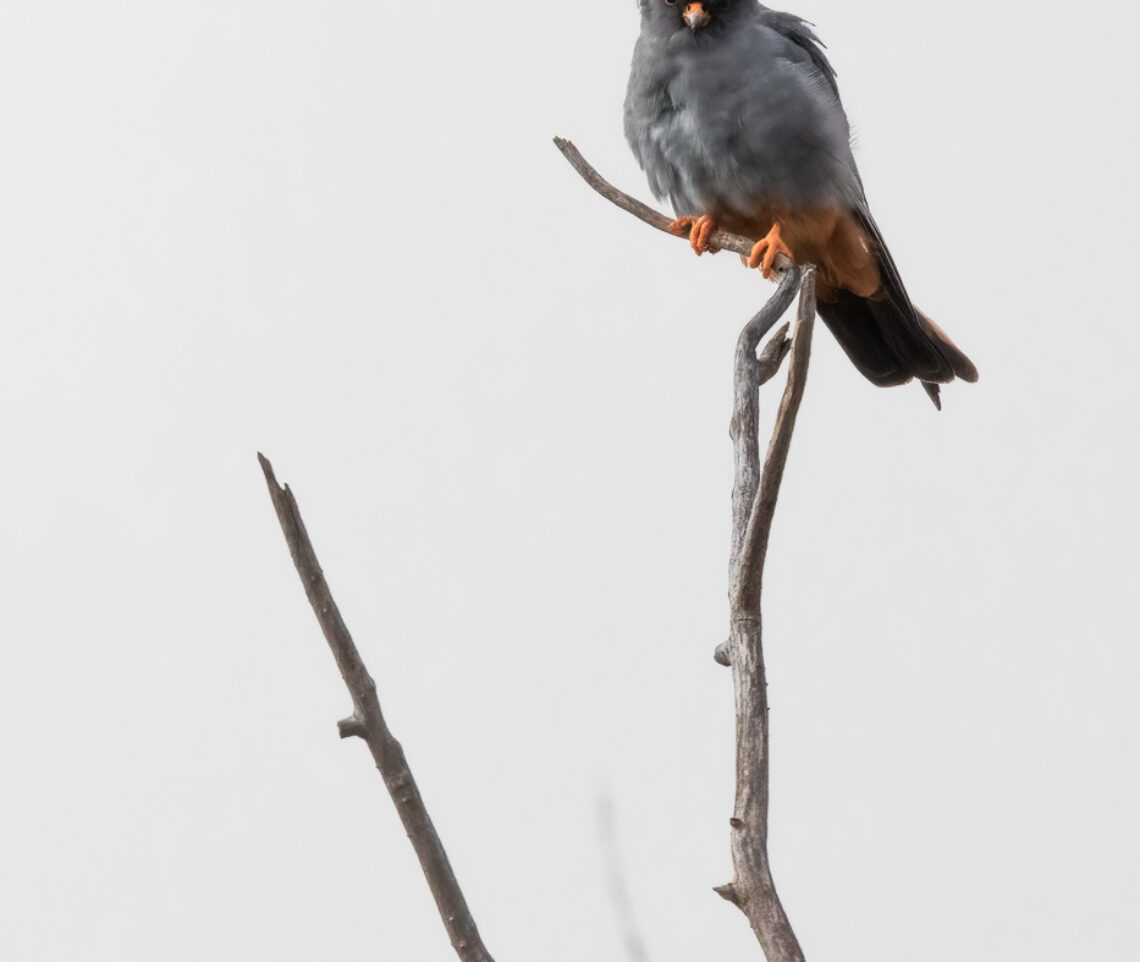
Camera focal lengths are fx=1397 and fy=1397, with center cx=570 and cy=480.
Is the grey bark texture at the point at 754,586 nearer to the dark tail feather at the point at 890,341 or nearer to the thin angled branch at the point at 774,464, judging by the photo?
the thin angled branch at the point at 774,464

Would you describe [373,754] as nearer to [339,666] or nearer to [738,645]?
[339,666]

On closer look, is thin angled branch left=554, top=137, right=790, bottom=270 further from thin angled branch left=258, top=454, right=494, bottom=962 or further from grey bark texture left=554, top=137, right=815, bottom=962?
thin angled branch left=258, top=454, right=494, bottom=962

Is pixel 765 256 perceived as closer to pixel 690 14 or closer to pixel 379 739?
pixel 690 14

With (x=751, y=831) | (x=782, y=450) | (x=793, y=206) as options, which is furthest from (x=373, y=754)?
(x=793, y=206)

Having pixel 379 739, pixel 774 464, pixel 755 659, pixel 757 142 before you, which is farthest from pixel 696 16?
pixel 379 739

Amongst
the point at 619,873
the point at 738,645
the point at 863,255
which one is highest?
the point at 863,255

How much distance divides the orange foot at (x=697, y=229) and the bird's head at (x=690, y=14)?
255 millimetres

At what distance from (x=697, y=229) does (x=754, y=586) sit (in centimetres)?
83

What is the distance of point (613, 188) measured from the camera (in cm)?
170

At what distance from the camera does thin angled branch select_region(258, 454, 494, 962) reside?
1.06m

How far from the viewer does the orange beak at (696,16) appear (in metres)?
1.91

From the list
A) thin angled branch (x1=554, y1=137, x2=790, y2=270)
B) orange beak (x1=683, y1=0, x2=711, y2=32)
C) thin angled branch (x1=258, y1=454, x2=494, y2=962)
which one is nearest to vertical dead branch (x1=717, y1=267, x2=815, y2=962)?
thin angled branch (x1=258, y1=454, x2=494, y2=962)

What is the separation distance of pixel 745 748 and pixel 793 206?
97cm

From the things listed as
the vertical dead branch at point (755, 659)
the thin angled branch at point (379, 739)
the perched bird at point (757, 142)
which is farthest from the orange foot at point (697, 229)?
the thin angled branch at point (379, 739)
